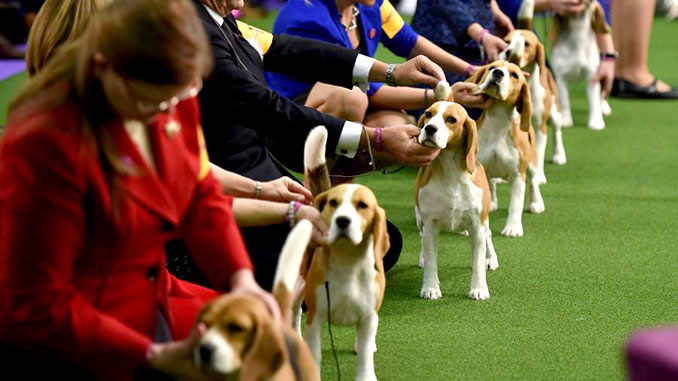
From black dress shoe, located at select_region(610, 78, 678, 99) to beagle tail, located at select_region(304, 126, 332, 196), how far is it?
4.72 metres

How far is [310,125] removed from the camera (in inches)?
106

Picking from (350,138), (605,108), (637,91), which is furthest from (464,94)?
(637,91)

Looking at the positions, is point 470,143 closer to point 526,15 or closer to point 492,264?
point 492,264

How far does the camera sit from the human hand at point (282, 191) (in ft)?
8.18

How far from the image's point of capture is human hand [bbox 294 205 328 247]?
2234 millimetres

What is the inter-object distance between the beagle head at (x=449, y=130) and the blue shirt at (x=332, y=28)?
0.82 metres

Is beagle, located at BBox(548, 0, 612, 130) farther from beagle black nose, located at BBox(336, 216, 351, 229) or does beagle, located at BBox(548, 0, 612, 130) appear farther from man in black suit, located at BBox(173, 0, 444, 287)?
beagle black nose, located at BBox(336, 216, 351, 229)

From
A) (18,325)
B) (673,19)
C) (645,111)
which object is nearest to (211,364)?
(18,325)

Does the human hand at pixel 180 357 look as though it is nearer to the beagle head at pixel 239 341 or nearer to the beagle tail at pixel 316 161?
the beagle head at pixel 239 341

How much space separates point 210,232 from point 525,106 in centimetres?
195

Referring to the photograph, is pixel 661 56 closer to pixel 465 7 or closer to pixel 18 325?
pixel 465 7

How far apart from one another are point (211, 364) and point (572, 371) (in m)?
1.28

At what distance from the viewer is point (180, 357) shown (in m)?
1.64

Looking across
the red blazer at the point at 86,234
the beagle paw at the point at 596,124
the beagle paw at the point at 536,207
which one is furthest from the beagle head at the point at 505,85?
the beagle paw at the point at 596,124
